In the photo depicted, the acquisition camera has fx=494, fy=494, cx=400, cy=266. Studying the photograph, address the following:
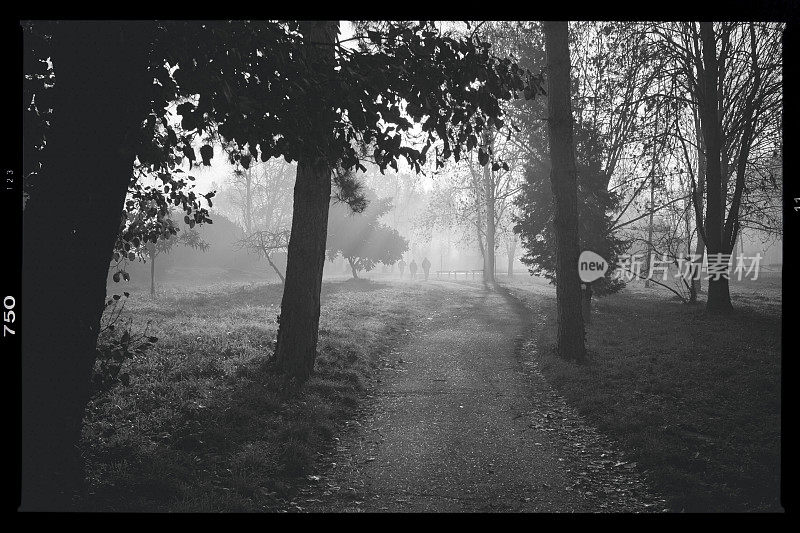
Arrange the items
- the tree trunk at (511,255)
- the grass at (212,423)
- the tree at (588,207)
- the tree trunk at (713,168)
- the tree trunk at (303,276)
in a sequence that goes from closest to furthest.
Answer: the grass at (212,423)
the tree trunk at (303,276)
the tree trunk at (713,168)
the tree at (588,207)
the tree trunk at (511,255)

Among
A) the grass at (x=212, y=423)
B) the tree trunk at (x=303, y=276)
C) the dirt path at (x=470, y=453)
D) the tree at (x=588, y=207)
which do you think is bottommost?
the dirt path at (x=470, y=453)

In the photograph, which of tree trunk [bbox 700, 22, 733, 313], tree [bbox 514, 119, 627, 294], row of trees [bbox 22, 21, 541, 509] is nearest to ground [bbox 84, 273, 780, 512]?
row of trees [bbox 22, 21, 541, 509]

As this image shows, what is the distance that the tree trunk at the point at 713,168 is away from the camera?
12836 mm

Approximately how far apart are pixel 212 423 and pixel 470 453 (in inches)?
116

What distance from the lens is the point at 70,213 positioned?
11.4 feet

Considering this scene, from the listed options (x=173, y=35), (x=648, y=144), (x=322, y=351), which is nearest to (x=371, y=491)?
(x=173, y=35)

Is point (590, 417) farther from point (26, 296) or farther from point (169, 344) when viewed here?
point (169, 344)

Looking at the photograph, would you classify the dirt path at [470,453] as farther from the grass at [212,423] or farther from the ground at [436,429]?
the grass at [212,423]

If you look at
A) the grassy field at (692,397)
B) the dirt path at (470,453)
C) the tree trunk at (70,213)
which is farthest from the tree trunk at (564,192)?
the tree trunk at (70,213)

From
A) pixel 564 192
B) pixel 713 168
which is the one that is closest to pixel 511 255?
pixel 713 168

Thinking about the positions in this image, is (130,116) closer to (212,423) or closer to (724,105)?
(212,423)

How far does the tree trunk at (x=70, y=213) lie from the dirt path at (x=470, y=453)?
7.03 feet

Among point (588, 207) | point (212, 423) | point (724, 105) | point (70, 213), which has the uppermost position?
point (724, 105)

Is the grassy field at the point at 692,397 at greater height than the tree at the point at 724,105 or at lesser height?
lesser
